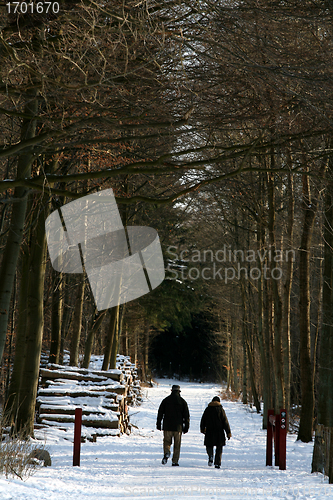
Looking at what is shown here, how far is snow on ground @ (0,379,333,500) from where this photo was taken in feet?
23.4

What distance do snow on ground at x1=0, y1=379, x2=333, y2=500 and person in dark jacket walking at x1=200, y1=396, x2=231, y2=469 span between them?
304 mm

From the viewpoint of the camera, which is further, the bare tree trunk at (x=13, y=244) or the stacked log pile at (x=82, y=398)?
the stacked log pile at (x=82, y=398)

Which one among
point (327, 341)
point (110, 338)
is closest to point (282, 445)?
point (327, 341)

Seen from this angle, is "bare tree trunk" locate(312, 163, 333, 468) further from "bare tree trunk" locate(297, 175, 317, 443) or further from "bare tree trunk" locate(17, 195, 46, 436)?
"bare tree trunk" locate(17, 195, 46, 436)

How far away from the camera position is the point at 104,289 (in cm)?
1984

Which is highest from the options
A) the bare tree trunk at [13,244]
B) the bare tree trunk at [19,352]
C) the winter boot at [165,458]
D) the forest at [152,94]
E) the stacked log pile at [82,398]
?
the forest at [152,94]

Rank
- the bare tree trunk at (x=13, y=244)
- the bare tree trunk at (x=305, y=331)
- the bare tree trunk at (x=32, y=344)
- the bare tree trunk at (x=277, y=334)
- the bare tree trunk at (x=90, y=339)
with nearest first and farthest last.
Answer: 1. the bare tree trunk at (x=13, y=244)
2. the bare tree trunk at (x=32, y=344)
3. the bare tree trunk at (x=305, y=331)
4. the bare tree trunk at (x=277, y=334)
5. the bare tree trunk at (x=90, y=339)

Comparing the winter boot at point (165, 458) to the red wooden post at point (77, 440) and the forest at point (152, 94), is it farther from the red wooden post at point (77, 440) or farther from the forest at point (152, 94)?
the forest at point (152, 94)

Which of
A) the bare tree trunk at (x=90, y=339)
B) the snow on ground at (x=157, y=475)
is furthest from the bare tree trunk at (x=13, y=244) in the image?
the bare tree trunk at (x=90, y=339)

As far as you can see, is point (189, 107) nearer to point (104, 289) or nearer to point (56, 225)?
point (56, 225)

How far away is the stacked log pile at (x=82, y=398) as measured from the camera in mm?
13633

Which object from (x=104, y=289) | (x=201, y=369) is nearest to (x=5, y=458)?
(x=104, y=289)

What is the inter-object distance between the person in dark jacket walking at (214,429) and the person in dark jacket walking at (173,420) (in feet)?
1.42

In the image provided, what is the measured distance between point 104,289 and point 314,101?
1353 cm
